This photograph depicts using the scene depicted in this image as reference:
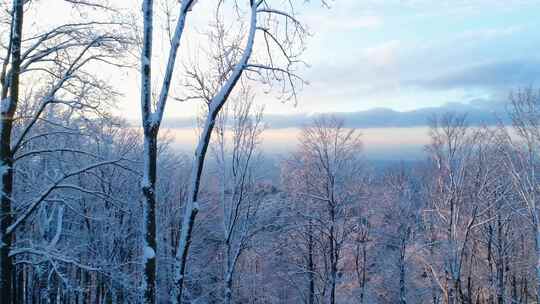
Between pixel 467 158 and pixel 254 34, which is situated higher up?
pixel 254 34

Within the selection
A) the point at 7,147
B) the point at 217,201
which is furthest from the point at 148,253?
the point at 217,201

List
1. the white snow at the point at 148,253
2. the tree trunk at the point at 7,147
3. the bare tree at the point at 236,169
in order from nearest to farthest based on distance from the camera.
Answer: the white snow at the point at 148,253, the tree trunk at the point at 7,147, the bare tree at the point at 236,169

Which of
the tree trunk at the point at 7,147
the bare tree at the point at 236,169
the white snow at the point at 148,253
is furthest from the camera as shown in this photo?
the bare tree at the point at 236,169

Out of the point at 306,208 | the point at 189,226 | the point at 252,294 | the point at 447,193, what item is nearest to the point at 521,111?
the point at 447,193

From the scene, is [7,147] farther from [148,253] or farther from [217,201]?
[217,201]

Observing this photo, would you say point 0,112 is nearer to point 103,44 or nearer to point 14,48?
point 14,48

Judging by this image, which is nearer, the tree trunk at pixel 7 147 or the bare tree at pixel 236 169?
the tree trunk at pixel 7 147

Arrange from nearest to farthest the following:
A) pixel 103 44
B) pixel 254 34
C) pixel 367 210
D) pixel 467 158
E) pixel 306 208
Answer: pixel 254 34 → pixel 103 44 → pixel 467 158 → pixel 306 208 → pixel 367 210

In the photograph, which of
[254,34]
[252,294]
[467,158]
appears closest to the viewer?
[254,34]

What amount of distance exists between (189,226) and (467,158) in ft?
45.5

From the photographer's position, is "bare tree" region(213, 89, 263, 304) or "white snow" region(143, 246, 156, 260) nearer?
"white snow" region(143, 246, 156, 260)

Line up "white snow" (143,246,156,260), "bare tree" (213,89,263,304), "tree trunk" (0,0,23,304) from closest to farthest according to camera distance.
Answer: "white snow" (143,246,156,260) < "tree trunk" (0,0,23,304) < "bare tree" (213,89,263,304)

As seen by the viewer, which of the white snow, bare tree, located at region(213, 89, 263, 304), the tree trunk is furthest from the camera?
bare tree, located at region(213, 89, 263, 304)

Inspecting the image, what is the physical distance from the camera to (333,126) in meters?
17.6
